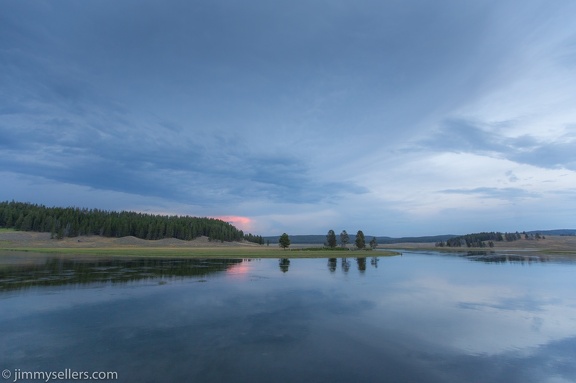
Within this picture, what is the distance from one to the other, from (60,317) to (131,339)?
8.09m

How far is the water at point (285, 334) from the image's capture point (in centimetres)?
1341

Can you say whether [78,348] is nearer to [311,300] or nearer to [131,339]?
[131,339]

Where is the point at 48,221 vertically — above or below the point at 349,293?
above

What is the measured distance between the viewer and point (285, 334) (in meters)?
18.5

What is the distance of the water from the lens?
1341cm

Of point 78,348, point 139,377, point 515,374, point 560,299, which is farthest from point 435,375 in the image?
point 560,299

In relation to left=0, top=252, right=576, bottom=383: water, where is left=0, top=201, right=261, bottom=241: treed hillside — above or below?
above

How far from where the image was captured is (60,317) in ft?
68.2

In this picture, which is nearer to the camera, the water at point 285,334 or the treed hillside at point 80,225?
the water at point 285,334

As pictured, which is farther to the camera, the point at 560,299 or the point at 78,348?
the point at 560,299

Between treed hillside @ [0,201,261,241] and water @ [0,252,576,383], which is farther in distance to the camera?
treed hillside @ [0,201,261,241]

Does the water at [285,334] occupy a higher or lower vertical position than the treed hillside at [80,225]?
lower

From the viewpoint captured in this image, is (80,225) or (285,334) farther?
(80,225)

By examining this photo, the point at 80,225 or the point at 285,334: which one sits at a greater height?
the point at 80,225
